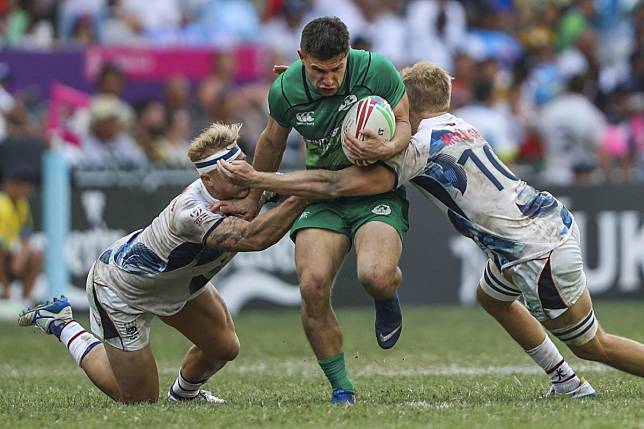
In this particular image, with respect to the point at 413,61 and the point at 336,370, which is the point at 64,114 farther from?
the point at 336,370

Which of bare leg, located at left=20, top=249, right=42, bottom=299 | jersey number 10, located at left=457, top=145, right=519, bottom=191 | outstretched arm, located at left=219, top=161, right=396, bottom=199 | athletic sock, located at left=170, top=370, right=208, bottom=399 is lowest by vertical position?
bare leg, located at left=20, top=249, right=42, bottom=299

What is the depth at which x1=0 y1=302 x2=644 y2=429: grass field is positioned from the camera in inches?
258

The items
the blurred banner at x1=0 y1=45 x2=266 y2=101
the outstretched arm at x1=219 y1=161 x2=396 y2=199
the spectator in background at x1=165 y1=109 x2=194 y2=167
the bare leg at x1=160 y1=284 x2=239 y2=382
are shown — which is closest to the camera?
the outstretched arm at x1=219 y1=161 x2=396 y2=199

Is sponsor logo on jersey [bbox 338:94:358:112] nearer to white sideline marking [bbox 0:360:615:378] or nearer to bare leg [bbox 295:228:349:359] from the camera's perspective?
bare leg [bbox 295:228:349:359]

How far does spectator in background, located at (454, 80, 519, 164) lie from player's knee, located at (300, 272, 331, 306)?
Answer: 9168mm

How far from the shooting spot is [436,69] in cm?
731

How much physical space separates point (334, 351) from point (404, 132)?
1259 millimetres

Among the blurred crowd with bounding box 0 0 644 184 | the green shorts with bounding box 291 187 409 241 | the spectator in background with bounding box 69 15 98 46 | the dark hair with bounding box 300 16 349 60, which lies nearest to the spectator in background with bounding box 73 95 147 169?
the blurred crowd with bounding box 0 0 644 184

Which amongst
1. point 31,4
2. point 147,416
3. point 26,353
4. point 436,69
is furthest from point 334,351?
point 31,4

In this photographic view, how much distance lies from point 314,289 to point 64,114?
28.4ft

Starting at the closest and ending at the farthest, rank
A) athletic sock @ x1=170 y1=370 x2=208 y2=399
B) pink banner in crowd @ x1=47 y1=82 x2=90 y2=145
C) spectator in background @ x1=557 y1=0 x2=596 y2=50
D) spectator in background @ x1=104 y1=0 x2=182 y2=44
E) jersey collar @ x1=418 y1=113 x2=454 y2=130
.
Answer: jersey collar @ x1=418 y1=113 x2=454 y2=130 → athletic sock @ x1=170 y1=370 x2=208 y2=399 → pink banner in crowd @ x1=47 y1=82 x2=90 y2=145 → spectator in background @ x1=104 y1=0 x2=182 y2=44 → spectator in background @ x1=557 y1=0 x2=596 y2=50

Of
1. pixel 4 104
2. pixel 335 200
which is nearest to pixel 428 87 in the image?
pixel 335 200

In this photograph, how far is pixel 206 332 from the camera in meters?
7.76

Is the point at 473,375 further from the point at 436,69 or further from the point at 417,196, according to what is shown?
the point at 417,196
